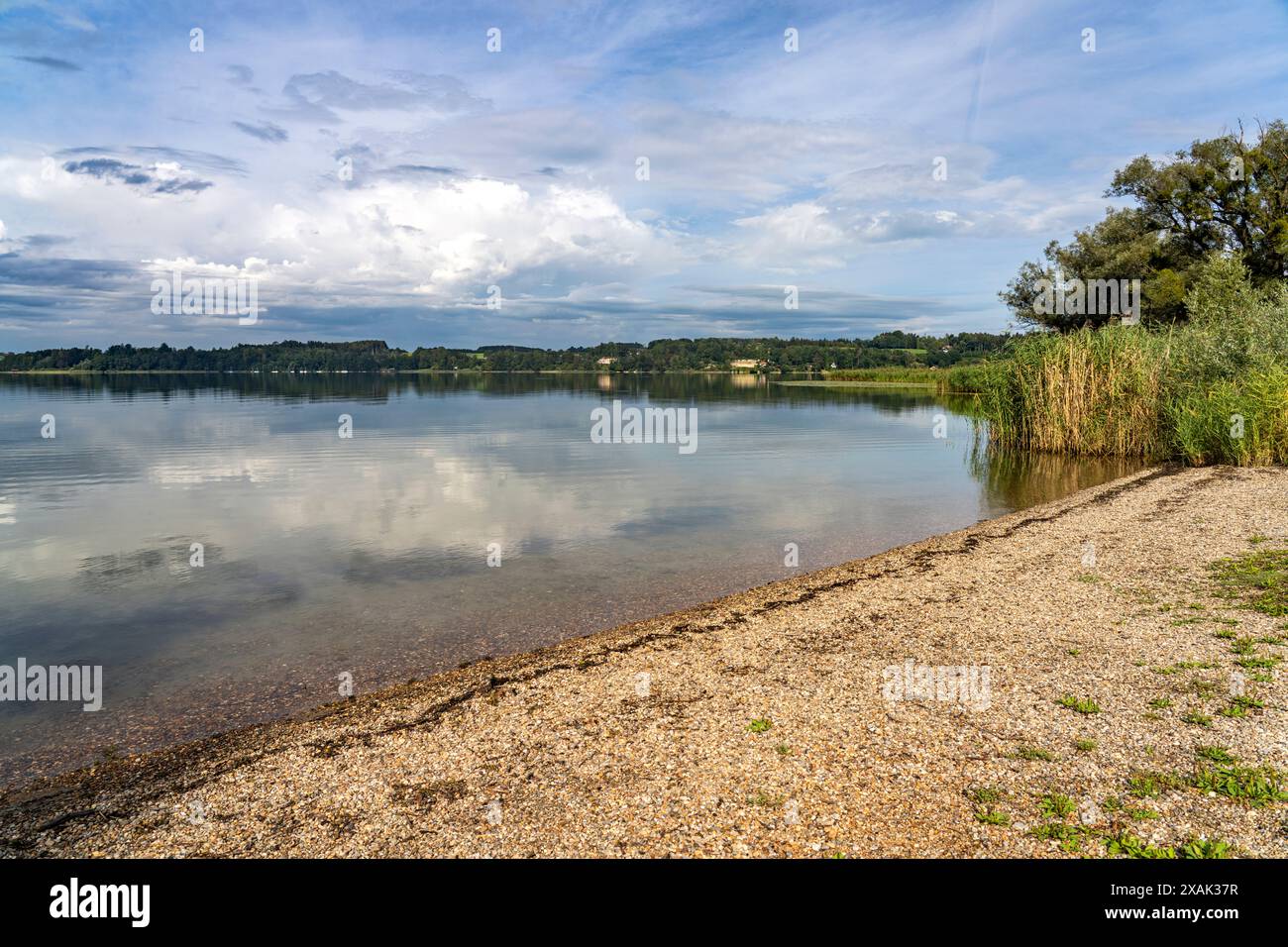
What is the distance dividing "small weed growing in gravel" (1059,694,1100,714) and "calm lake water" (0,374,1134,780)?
291 inches

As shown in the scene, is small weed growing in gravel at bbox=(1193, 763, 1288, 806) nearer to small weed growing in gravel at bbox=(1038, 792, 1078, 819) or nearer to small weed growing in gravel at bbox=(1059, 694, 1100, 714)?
small weed growing in gravel at bbox=(1038, 792, 1078, 819)

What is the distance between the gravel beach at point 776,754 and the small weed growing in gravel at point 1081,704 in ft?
0.11

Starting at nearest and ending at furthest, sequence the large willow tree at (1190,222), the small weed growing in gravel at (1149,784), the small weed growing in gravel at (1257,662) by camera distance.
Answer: the small weed growing in gravel at (1149,784), the small weed growing in gravel at (1257,662), the large willow tree at (1190,222)

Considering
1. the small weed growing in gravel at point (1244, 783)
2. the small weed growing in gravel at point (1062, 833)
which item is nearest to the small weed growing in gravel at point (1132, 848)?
the small weed growing in gravel at point (1062, 833)

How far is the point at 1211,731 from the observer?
7.30 meters

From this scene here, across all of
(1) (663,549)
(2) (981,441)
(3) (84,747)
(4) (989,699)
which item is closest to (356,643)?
(3) (84,747)

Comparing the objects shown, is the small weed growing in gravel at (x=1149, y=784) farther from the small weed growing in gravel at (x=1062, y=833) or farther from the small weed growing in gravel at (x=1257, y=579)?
the small weed growing in gravel at (x=1257, y=579)

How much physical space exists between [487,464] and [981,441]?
26941mm

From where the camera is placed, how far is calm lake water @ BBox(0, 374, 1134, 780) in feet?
37.7

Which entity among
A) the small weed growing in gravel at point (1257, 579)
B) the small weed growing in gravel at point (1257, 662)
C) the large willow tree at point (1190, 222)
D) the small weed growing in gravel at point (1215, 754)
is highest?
the large willow tree at point (1190, 222)

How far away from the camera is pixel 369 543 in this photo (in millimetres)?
19562

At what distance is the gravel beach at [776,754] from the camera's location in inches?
238

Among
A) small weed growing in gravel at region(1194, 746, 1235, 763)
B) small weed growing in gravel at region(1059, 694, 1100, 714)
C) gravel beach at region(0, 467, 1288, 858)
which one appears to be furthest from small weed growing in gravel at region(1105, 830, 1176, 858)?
small weed growing in gravel at region(1059, 694, 1100, 714)

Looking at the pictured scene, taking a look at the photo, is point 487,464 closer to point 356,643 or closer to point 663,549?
point 663,549
